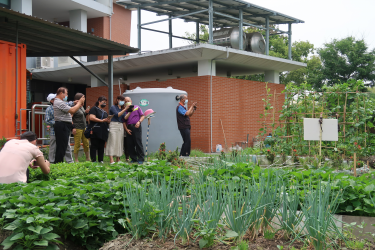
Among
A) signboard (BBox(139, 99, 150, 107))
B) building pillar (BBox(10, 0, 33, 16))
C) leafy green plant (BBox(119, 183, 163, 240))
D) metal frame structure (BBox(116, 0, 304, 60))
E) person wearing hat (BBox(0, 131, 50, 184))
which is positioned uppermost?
metal frame structure (BBox(116, 0, 304, 60))

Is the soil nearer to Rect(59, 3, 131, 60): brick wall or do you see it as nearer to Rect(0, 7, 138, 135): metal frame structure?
Rect(0, 7, 138, 135): metal frame structure

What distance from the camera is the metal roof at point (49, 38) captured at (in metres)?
7.51

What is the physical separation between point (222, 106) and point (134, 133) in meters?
6.39

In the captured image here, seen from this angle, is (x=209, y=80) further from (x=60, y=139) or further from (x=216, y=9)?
(x=60, y=139)

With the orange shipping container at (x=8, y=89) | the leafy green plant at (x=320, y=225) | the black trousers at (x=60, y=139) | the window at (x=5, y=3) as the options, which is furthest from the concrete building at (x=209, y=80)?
the leafy green plant at (x=320, y=225)

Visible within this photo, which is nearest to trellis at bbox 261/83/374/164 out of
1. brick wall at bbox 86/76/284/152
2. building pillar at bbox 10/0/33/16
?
brick wall at bbox 86/76/284/152

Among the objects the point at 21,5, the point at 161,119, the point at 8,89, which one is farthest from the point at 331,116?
the point at 21,5

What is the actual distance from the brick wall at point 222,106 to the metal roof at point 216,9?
2.58 metres

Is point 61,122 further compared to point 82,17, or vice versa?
point 82,17

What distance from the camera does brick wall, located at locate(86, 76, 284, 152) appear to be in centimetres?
1389

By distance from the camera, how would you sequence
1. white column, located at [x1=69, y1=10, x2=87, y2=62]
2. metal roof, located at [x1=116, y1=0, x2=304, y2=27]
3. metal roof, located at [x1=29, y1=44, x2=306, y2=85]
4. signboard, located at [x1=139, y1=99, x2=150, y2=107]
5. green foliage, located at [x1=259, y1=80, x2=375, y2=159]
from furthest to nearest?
white column, located at [x1=69, y1=10, x2=87, y2=62] < metal roof, located at [x1=116, y1=0, x2=304, y2=27] < metal roof, located at [x1=29, y1=44, x2=306, y2=85] < signboard, located at [x1=139, y1=99, x2=150, y2=107] < green foliage, located at [x1=259, y1=80, x2=375, y2=159]

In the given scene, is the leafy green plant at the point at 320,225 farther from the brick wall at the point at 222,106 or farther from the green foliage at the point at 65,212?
the brick wall at the point at 222,106

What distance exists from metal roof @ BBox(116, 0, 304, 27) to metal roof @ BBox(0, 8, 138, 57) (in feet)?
15.3

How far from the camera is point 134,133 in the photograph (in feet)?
28.1
